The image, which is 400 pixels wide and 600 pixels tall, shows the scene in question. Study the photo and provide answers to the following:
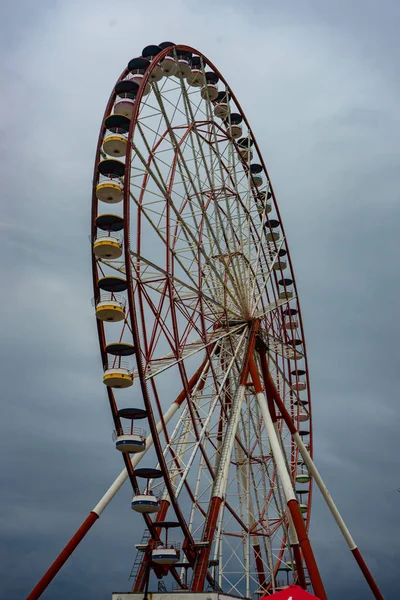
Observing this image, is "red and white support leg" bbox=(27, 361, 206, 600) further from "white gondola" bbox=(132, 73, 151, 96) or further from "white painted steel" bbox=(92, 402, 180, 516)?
"white gondola" bbox=(132, 73, 151, 96)

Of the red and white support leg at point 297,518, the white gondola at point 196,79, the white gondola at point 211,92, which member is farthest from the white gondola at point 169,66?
the red and white support leg at point 297,518

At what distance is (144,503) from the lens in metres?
22.2

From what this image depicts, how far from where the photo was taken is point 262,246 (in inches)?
1329

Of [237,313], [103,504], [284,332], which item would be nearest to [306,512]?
[284,332]

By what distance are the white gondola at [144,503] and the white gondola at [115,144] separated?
36.3ft

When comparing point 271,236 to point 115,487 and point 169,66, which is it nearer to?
point 169,66

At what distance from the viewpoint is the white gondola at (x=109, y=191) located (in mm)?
23625

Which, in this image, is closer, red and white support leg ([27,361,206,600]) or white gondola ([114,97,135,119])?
red and white support leg ([27,361,206,600])

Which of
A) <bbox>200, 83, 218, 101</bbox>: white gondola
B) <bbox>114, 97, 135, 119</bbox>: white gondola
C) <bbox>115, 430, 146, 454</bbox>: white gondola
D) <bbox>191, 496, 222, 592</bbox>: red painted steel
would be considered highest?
<bbox>200, 83, 218, 101</bbox>: white gondola

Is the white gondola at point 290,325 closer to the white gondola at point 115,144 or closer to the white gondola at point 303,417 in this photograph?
the white gondola at point 303,417

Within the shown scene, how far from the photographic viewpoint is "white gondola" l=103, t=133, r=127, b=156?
2419cm

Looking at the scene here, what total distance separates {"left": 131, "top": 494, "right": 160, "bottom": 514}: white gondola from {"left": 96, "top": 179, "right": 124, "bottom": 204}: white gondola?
943 cm

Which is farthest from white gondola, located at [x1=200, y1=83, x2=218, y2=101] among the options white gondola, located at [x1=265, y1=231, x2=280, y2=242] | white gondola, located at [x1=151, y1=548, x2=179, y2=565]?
white gondola, located at [x1=151, y1=548, x2=179, y2=565]

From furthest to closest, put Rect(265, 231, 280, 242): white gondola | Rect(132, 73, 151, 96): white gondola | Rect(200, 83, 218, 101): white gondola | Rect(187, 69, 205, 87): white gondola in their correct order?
Rect(265, 231, 280, 242): white gondola
Rect(200, 83, 218, 101): white gondola
Rect(187, 69, 205, 87): white gondola
Rect(132, 73, 151, 96): white gondola
